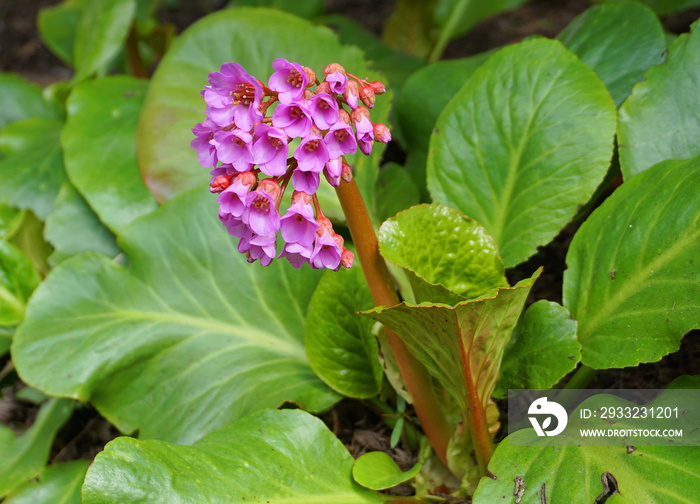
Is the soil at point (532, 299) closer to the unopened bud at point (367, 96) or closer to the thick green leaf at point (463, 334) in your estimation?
the thick green leaf at point (463, 334)

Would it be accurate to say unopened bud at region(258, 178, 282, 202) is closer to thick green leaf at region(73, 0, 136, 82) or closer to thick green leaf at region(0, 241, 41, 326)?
thick green leaf at region(0, 241, 41, 326)

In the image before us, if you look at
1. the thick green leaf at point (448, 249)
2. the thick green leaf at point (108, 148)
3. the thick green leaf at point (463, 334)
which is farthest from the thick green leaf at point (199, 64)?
the thick green leaf at point (463, 334)

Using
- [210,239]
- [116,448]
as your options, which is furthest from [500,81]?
[116,448]

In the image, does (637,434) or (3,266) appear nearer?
(637,434)

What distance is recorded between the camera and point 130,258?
1748mm

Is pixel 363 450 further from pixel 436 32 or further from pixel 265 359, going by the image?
pixel 436 32

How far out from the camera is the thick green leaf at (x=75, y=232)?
205 centimetres

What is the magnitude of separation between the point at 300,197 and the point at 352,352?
63 cm

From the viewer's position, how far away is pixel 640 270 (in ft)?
4.34

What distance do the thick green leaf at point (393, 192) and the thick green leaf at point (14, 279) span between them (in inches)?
40.8

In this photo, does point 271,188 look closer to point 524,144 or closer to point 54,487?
point 524,144

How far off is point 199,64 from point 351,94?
3.54 ft

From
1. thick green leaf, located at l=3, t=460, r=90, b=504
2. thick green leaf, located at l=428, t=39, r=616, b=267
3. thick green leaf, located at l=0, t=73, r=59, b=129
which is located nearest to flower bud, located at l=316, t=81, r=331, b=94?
thick green leaf, located at l=428, t=39, r=616, b=267

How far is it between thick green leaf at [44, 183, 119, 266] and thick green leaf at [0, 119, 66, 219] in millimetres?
167
